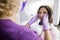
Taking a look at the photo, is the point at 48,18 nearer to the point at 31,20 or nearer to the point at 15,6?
the point at 31,20

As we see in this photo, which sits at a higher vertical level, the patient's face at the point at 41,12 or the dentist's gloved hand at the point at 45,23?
A: the patient's face at the point at 41,12

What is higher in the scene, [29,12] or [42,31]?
[29,12]

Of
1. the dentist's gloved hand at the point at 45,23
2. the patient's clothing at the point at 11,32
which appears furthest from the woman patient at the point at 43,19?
the patient's clothing at the point at 11,32

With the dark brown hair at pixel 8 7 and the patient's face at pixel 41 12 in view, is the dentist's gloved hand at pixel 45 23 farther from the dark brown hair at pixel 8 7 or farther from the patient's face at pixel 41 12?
the dark brown hair at pixel 8 7

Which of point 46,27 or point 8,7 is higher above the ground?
point 8,7

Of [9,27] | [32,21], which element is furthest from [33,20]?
[9,27]

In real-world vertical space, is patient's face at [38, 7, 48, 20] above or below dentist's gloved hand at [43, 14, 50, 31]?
above

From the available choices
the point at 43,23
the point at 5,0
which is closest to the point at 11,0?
the point at 5,0

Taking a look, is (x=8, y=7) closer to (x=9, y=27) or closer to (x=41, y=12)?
(x=9, y=27)

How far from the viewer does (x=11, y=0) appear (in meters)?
0.49

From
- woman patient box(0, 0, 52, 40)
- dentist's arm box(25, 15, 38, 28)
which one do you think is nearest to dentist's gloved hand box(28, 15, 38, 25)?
dentist's arm box(25, 15, 38, 28)

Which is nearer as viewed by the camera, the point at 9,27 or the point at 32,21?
the point at 9,27

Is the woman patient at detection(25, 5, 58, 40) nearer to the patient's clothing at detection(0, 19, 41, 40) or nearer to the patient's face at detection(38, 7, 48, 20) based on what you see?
the patient's face at detection(38, 7, 48, 20)

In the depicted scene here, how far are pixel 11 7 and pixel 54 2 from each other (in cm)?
46
